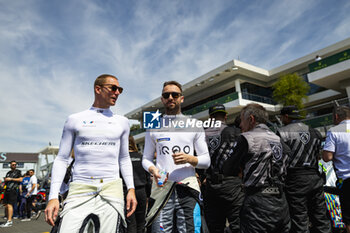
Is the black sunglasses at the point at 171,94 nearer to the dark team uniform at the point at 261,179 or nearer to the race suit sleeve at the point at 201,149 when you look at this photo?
the race suit sleeve at the point at 201,149

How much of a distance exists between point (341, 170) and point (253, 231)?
6.96ft

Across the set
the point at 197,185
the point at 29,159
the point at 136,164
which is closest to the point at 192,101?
the point at 136,164

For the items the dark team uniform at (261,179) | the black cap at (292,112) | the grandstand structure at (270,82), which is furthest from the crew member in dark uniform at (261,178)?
the grandstand structure at (270,82)

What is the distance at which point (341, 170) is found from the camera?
3.42m

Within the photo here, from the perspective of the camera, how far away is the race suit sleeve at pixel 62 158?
→ 6.12 feet

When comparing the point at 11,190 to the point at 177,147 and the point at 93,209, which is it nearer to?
the point at 93,209

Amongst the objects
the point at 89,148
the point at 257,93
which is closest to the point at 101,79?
the point at 89,148

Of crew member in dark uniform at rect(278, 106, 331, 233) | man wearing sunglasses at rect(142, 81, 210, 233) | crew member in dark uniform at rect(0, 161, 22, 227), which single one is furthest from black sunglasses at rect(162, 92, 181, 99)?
crew member in dark uniform at rect(0, 161, 22, 227)

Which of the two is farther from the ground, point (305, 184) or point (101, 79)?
point (101, 79)

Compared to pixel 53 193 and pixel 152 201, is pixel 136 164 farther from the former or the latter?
pixel 53 193

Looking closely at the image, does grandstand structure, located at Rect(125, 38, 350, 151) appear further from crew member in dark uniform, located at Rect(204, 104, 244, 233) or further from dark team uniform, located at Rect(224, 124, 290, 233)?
Answer: dark team uniform, located at Rect(224, 124, 290, 233)

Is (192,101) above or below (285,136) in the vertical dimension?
above

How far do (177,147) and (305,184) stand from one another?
2.21m

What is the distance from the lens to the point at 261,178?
88.7 inches
